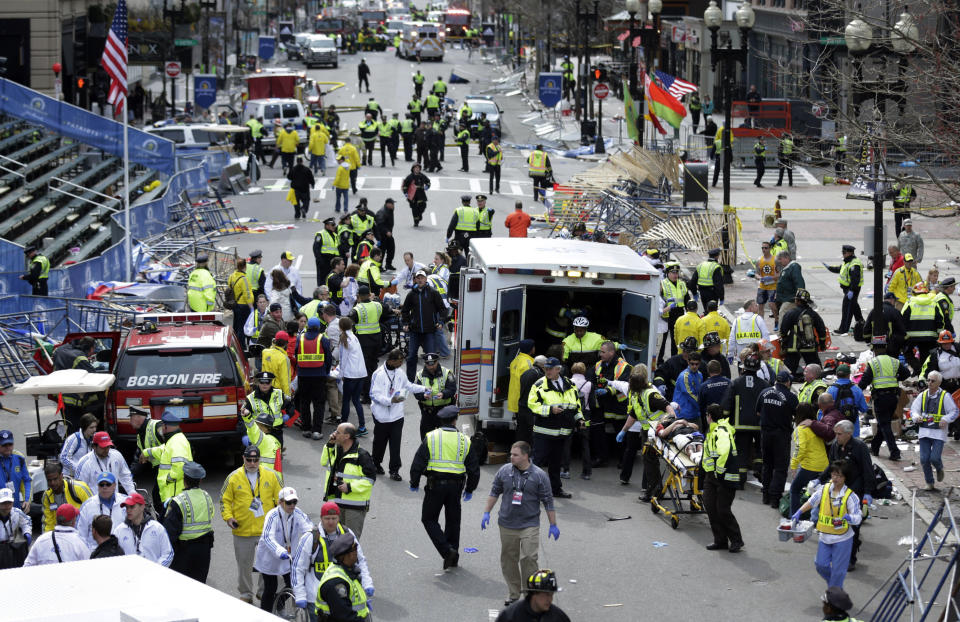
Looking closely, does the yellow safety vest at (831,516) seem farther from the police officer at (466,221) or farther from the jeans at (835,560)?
the police officer at (466,221)

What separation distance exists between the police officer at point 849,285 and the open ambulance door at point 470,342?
319 inches

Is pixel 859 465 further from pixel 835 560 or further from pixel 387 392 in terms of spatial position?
pixel 387 392

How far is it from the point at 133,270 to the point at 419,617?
50.3 ft

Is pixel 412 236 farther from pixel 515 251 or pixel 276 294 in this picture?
pixel 515 251

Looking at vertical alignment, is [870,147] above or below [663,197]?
above

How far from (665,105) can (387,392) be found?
774 inches

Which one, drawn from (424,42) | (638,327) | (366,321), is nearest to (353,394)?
(366,321)

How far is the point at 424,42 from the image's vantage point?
86.0m

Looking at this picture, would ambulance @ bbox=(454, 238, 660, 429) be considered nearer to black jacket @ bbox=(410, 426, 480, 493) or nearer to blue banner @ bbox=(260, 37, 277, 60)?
black jacket @ bbox=(410, 426, 480, 493)

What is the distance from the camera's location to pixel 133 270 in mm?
25578

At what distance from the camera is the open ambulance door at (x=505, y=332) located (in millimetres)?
16328

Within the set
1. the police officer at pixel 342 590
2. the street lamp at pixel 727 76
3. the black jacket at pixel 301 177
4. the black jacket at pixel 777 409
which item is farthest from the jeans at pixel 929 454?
the black jacket at pixel 301 177

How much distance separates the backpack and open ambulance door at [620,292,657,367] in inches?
98.5

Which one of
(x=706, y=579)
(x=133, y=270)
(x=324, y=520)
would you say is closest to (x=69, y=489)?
(x=324, y=520)
